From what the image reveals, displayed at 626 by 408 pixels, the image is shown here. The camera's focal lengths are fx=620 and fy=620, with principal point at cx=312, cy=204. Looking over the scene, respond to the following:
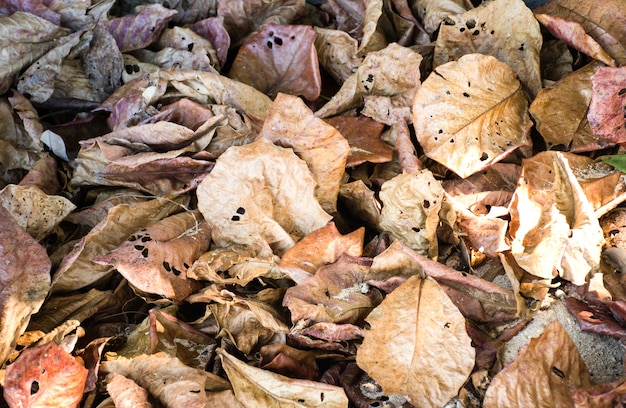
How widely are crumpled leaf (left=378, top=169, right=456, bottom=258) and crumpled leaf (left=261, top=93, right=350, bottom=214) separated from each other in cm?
10

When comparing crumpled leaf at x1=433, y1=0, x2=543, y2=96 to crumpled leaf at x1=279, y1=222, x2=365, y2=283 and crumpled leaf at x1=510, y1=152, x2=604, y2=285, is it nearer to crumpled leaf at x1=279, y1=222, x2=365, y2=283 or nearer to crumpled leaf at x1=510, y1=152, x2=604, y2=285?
crumpled leaf at x1=510, y1=152, x2=604, y2=285

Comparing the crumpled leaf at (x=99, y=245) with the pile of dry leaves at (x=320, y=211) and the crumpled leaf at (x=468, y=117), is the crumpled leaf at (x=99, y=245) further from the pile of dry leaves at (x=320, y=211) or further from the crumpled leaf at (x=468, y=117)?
the crumpled leaf at (x=468, y=117)

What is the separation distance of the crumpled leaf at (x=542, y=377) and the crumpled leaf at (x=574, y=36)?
0.51 meters

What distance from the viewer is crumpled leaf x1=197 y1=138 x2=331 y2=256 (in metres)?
1.08

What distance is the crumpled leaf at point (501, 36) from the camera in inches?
47.1

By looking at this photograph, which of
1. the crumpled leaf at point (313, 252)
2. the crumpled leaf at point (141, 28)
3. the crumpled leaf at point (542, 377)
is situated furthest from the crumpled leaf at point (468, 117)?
the crumpled leaf at point (141, 28)

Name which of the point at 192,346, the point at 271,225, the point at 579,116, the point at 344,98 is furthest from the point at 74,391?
the point at 579,116

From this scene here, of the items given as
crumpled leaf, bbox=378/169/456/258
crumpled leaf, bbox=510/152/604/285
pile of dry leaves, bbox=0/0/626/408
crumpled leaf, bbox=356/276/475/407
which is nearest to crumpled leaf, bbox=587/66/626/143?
pile of dry leaves, bbox=0/0/626/408

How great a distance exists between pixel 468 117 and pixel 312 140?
29 cm

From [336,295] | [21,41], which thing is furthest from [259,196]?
[21,41]

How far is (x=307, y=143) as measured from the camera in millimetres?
1116

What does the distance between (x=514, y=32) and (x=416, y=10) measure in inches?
10.1

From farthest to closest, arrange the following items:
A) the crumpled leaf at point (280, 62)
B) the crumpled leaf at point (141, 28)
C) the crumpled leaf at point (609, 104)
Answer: the crumpled leaf at point (141, 28)
the crumpled leaf at point (280, 62)
the crumpled leaf at point (609, 104)

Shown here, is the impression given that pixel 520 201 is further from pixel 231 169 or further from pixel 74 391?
pixel 74 391
